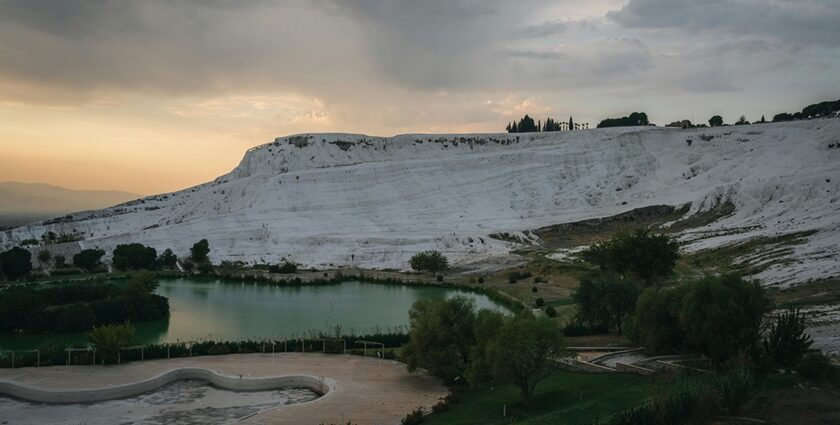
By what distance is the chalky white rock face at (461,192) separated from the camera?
64.4 meters

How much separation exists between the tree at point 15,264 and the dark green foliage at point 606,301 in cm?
4241

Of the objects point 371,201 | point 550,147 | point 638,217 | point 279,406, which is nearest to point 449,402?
point 279,406

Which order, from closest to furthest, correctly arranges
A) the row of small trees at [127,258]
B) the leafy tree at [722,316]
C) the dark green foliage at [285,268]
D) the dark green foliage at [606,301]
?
the leafy tree at [722,316] → the dark green foliage at [606,301] → the dark green foliage at [285,268] → the row of small trees at [127,258]

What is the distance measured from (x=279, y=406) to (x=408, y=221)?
5664 cm

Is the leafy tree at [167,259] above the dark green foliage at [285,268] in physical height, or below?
above

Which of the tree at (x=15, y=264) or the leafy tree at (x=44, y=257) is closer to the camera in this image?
the tree at (x=15, y=264)

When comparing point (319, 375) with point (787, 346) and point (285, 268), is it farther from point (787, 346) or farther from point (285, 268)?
point (285, 268)

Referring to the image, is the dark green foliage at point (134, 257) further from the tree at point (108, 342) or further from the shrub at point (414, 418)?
the shrub at point (414, 418)

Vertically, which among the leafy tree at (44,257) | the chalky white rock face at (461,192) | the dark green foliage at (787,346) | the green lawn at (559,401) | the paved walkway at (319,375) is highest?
the chalky white rock face at (461,192)

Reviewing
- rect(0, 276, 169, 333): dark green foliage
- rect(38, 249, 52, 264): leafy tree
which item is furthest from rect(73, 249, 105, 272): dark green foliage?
rect(0, 276, 169, 333): dark green foliage

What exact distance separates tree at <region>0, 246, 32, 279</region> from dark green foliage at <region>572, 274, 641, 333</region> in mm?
42412

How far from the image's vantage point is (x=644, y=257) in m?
38.1

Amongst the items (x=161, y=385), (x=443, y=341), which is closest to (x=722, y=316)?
(x=443, y=341)

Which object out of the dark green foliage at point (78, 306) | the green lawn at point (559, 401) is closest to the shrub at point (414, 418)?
the green lawn at point (559, 401)
